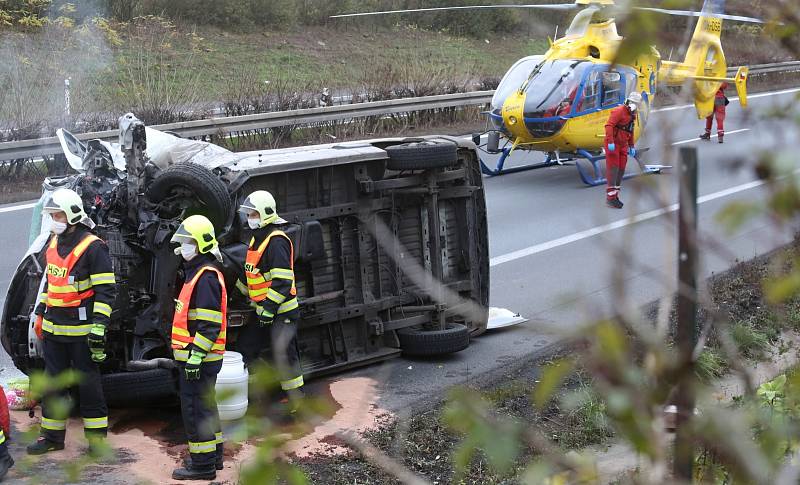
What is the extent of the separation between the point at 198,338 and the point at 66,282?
1.04 meters

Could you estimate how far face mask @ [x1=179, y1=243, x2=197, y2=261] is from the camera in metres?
7.04

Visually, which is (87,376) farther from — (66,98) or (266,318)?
(66,98)

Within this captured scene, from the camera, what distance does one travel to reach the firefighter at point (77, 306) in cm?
722

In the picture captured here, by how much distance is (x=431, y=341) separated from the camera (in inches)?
360

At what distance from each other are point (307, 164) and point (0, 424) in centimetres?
296

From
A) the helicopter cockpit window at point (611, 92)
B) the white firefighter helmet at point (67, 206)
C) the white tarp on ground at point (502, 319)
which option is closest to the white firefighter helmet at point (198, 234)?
the white firefighter helmet at point (67, 206)

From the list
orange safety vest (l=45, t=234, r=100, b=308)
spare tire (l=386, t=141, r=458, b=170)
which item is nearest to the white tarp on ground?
spare tire (l=386, t=141, r=458, b=170)

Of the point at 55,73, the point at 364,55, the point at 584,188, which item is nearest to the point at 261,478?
the point at 584,188

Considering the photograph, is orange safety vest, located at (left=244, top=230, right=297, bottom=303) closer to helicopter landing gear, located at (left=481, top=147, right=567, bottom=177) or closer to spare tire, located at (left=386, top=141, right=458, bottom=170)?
spare tire, located at (left=386, top=141, right=458, bottom=170)

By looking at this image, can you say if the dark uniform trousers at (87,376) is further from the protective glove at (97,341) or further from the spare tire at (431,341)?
the spare tire at (431,341)

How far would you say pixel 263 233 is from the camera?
7805 millimetres

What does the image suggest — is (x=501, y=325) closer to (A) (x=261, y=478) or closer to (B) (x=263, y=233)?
(B) (x=263, y=233)

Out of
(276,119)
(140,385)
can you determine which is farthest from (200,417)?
(276,119)

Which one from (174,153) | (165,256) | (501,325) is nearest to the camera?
(165,256)
